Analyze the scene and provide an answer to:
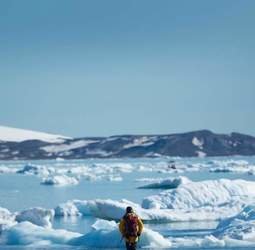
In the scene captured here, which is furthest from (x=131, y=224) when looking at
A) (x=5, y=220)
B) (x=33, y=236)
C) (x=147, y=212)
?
(x=147, y=212)

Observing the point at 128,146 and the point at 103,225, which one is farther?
the point at 128,146

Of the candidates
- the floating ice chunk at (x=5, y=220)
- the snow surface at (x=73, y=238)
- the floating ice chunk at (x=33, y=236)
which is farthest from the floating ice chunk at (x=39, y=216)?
Result: the floating ice chunk at (x=33, y=236)

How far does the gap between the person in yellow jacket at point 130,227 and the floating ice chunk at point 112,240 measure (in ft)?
4.16


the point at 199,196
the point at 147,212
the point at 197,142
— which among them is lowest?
the point at 147,212

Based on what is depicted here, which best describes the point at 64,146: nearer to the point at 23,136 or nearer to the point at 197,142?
the point at 23,136

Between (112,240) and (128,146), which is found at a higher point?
(128,146)

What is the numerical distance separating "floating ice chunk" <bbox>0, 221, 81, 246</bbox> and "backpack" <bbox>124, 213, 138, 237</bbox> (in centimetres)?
213

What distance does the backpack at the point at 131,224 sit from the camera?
34.3 ft

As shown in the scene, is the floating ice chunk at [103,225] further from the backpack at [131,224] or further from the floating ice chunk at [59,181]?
the floating ice chunk at [59,181]

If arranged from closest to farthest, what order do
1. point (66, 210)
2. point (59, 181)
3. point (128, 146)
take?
point (66, 210)
point (59, 181)
point (128, 146)

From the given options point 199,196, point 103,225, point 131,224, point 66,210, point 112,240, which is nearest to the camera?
point 131,224

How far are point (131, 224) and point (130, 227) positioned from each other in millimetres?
54

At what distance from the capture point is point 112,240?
12102 mm

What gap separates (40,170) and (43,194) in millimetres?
19732
